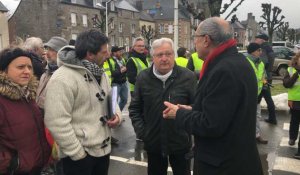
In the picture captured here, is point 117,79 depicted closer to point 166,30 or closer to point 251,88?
point 251,88

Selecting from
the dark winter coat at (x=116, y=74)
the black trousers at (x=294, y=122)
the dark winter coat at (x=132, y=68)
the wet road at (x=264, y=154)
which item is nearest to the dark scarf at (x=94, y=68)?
the wet road at (x=264, y=154)

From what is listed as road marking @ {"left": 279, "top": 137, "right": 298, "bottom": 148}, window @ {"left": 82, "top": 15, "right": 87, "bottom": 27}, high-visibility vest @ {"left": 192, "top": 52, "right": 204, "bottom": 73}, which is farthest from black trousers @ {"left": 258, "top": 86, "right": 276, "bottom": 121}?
window @ {"left": 82, "top": 15, "right": 87, "bottom": 27}

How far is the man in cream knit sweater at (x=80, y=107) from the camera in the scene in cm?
268

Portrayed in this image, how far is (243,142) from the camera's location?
2465 millimetres

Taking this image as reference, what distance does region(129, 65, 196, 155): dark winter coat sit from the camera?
3453 mm

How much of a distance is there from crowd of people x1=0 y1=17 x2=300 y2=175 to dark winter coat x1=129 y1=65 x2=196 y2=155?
1 centimetres

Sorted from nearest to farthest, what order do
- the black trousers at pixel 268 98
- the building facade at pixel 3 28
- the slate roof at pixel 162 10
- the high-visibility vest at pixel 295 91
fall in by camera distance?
1. the high-visibility vest at pixel 295 91
2. the black trousers at pixel 268 98
3. the building facade at pixel 3 28
4. the slate roof at pixel 162 10

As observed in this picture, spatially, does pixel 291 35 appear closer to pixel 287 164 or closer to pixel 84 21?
pixel 84 21

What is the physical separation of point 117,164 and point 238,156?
11.0 ft

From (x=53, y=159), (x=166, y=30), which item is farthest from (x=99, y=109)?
(x=166, y=30)

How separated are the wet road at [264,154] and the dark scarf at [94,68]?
8.35 feet

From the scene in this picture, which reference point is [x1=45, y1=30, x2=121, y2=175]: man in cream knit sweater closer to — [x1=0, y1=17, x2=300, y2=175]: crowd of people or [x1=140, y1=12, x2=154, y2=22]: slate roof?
[x1=0, y1=17, x2=300, y2=175]: crowd of people

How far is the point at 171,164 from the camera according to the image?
3652 mm

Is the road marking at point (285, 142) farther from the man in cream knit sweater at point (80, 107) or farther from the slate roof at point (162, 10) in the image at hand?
the slate roof at point (162, 10)
